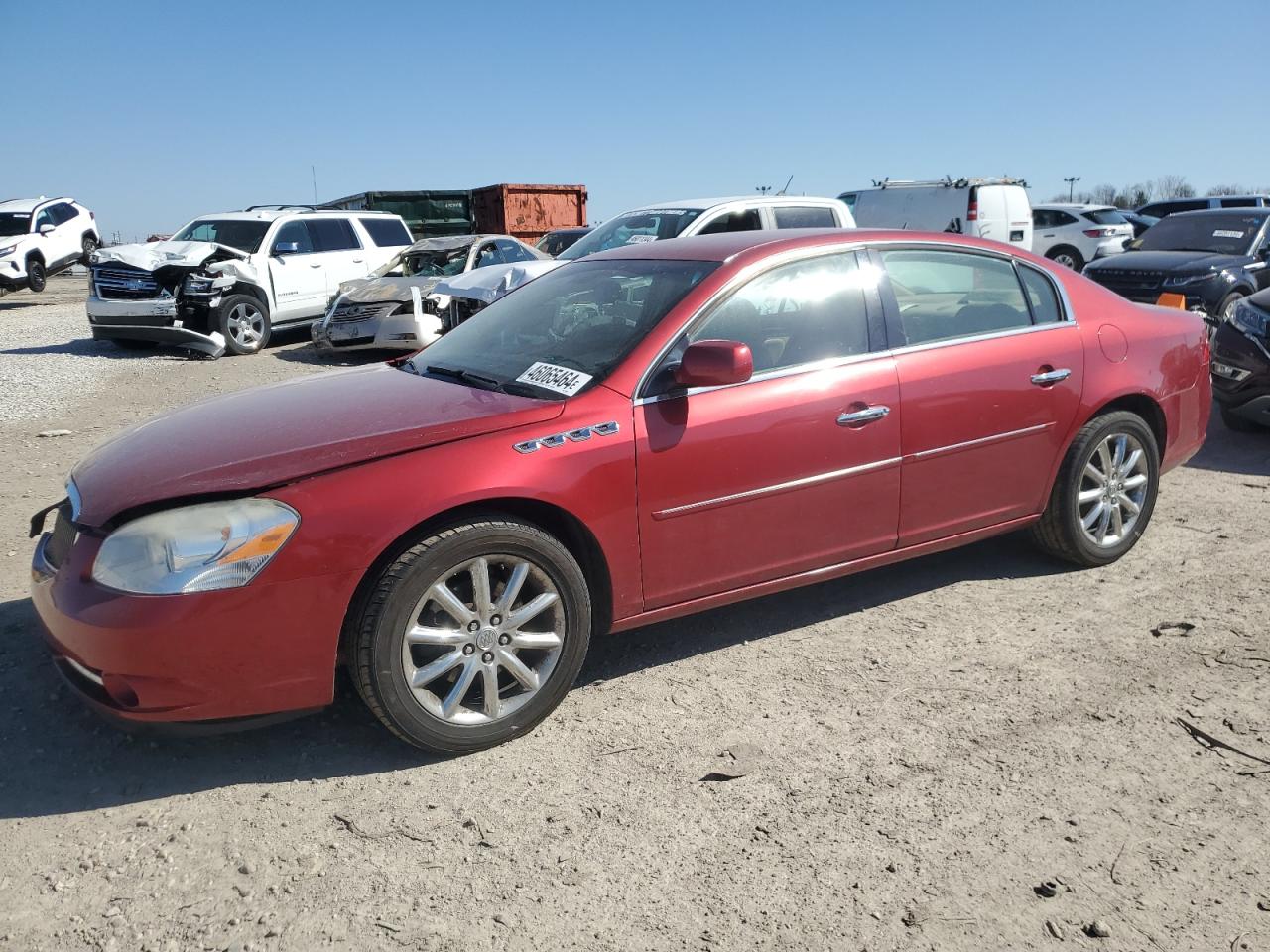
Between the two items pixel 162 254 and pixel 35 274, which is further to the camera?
pixel 35 274

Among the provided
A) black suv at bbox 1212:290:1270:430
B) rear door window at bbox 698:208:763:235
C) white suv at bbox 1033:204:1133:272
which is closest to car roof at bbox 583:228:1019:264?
black suv at bbox 1212:290:1270:430

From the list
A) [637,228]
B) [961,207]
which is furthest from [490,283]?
[961,207]

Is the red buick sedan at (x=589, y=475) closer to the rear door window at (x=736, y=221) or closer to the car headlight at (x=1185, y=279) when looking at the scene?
the rear door window at (x=736, y=221)

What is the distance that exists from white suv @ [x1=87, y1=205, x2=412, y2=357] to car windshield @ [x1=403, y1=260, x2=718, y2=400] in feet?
31.8

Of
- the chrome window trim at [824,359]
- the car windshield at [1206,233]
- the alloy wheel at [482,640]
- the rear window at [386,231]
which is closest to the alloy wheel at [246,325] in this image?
the rear window at [386,231]

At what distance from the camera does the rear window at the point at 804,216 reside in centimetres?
977

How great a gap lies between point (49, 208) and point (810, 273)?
76.3 ft

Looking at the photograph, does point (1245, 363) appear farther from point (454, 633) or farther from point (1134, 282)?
point (454, 633)

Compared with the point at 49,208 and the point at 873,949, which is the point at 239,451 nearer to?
the point at 873,949

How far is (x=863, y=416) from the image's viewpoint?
3.73 meters

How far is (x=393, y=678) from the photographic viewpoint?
2963 millimetres

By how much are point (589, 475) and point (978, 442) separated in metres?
1.73

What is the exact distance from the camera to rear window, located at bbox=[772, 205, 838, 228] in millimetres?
9773

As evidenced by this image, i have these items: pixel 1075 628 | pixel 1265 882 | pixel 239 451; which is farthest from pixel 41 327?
pixel 1265 882
